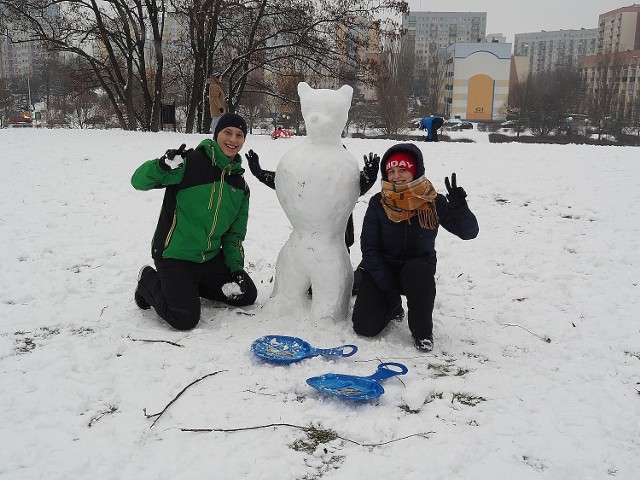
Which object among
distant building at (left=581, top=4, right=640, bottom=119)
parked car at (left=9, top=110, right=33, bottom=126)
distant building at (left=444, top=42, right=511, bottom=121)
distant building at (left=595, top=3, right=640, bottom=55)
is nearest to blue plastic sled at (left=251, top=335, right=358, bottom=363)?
parked car at (left=9, top=110, right=33, bottom=126)

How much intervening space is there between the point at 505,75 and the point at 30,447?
4581cm

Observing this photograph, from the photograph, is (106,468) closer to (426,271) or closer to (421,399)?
(421,399)

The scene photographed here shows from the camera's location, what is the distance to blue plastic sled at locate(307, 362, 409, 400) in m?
2.35

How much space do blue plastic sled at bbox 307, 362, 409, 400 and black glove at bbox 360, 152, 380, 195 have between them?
1.15 metres

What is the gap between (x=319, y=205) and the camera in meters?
3.13

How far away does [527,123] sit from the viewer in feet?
109

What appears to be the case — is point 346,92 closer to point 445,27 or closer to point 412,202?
point 412,202

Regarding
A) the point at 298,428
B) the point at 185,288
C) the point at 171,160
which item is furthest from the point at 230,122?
the point at 298,428

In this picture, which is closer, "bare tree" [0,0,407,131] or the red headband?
the red headband

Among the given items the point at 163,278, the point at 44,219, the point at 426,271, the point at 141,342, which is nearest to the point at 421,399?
the point at 426,271

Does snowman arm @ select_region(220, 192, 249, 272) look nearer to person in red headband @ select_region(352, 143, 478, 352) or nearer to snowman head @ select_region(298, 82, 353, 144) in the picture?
snowman head @ select_region(298, 82, 353, 144)

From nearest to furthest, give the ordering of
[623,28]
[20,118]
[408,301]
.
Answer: [408,301] → [20,118] → [623,28]

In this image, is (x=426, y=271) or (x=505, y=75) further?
(x=505, y=75)

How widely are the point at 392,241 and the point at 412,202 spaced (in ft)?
0.93
